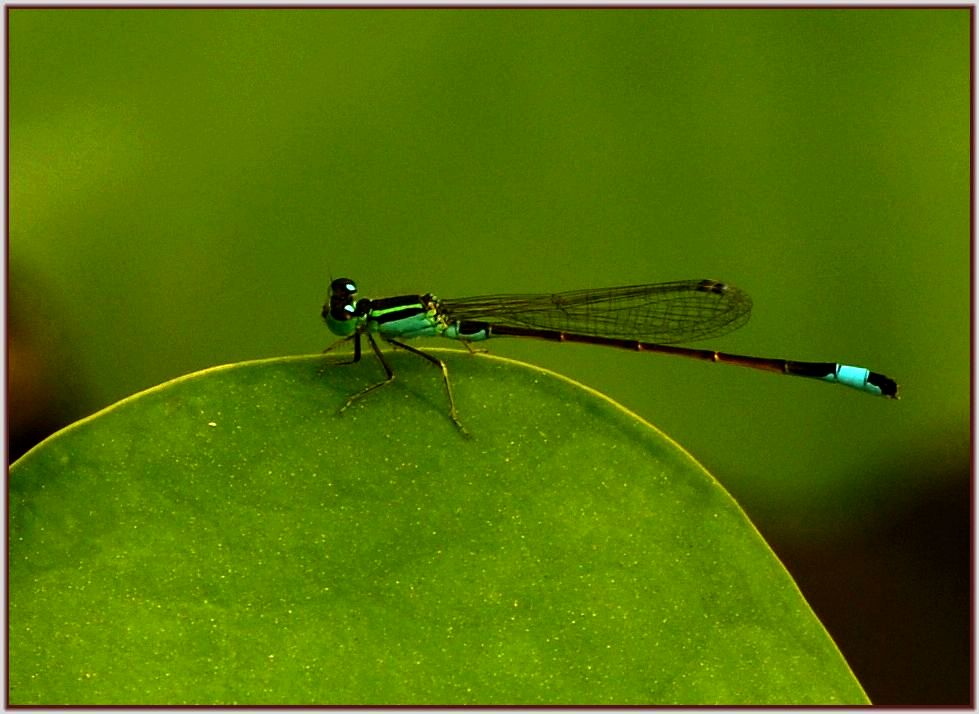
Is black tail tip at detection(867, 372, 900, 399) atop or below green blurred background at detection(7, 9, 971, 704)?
below

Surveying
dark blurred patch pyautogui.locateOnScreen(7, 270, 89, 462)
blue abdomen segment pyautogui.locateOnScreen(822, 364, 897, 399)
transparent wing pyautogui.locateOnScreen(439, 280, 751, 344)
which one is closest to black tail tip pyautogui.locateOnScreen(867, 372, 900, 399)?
blue abdomen segment pyautogui.locateOnScreen(822, 364, 897, 399)

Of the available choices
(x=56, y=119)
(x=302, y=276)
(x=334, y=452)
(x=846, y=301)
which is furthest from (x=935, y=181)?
(x=56, y=119)

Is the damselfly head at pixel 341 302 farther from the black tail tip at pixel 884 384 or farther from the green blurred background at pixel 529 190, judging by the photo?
the black tail tip at pixel 884 384

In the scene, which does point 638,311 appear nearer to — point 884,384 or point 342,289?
point 884,384

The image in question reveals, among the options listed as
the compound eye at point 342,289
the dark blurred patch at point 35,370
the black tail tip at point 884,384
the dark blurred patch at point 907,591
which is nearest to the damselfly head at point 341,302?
the compound eye at point 342,289

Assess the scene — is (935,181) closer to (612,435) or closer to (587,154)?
(587,154)

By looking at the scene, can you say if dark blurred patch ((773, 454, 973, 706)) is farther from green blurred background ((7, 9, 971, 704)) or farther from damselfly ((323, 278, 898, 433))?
damselfly ((323, 278, 898, 433))
